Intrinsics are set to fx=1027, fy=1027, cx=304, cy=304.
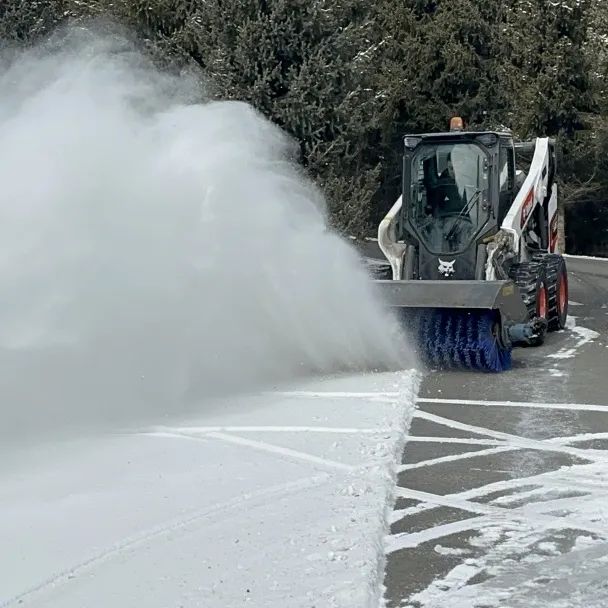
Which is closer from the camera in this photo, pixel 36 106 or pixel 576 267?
pixel 36 106

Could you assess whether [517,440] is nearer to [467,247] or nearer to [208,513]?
[208,513]

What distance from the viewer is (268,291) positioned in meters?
9.84

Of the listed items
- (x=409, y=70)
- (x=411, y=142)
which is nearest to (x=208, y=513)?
(x=411, y=142)

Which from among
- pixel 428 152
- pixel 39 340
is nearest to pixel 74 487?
pixel 39 340

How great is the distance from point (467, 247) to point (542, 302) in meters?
1.39

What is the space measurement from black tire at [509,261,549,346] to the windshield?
0.80m

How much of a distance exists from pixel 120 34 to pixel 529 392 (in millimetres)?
12337

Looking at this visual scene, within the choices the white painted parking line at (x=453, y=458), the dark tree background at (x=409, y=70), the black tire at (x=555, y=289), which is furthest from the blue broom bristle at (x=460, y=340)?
the dark tree background at (x=409, y=70)

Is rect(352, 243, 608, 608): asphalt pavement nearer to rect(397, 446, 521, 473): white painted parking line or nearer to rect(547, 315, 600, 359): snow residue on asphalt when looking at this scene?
rect(397, 446, 521, 473): white painted parking line

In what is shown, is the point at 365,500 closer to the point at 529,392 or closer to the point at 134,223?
the point at 134,223

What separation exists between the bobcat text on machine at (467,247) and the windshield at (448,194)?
0.01 metres

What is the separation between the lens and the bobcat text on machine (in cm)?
1064

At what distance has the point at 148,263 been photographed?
8.47 meters

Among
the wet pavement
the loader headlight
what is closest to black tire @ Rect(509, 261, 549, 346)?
the wet pavement
